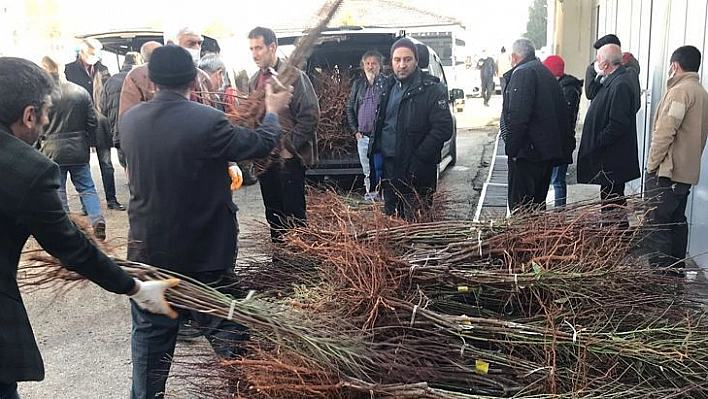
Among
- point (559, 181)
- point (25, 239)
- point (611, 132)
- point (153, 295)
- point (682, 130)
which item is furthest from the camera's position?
point (559, 181)

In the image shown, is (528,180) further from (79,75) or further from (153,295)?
(79,75)

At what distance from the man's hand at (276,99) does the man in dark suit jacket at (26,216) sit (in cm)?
119

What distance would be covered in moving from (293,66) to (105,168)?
16.8ft

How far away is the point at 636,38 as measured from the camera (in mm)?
8141

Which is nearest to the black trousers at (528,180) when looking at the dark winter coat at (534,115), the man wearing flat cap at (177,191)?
the dark winter coat at (534,115)

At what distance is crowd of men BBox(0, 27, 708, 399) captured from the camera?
2.26 m

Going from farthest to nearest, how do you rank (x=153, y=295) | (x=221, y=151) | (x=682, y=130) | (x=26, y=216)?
(x=682, y=130)
(x=221, y=151)
(x=153, y=295)
(x=26, y=216)

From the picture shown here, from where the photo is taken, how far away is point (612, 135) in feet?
16.8

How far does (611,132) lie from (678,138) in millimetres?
657

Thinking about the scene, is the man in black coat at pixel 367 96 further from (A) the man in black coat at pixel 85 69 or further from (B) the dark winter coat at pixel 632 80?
(A) the man in black coat at pixel 85 69

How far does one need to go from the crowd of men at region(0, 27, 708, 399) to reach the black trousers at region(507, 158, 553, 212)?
0.01 meters

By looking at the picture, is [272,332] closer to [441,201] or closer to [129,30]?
[441,201]

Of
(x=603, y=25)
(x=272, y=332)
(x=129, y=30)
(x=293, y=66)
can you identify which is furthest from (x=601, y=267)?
(x=603, y=25)

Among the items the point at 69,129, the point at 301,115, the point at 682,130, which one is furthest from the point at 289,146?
the point at 69,129
